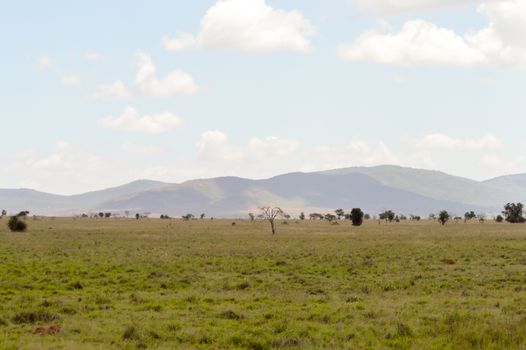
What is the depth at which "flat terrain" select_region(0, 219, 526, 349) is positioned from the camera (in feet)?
61.8

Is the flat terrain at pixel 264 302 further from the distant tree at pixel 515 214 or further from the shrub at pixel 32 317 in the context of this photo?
the distant tree at pixel 515 214

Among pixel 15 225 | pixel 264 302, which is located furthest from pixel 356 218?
pixel 264 302

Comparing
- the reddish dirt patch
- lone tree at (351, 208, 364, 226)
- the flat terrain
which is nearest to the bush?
the flat terrain

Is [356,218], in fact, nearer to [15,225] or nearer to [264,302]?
[15,225]

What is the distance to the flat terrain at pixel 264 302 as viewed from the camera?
61.8ft

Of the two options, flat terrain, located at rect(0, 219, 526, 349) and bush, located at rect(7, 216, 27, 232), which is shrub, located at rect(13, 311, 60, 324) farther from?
bush, located at rect(7, 216, 27, 232)

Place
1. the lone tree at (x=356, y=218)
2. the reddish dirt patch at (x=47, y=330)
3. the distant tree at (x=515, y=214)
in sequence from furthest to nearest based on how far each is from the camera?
the distant tree at (x=515, y=214)
the lone tree at (x=356, y=218)
the reddish dirt patch at (x=47, y=330)

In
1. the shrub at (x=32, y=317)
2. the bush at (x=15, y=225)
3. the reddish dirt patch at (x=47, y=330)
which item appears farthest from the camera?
the bush at (x=15, y=225)

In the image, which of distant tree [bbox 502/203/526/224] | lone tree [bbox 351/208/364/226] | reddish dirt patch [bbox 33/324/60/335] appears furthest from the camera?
distant tree [bbox 502/203/526/224]

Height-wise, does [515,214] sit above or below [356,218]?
above

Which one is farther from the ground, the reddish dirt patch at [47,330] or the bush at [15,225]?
the bush at [15,225]

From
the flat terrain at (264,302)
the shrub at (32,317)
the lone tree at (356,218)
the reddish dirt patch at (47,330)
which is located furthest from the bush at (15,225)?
the reddish dirt patch at (47,330)

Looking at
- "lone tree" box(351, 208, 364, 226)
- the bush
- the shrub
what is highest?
"lone tree" box(351, 208, 364, 226)

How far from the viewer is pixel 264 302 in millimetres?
26234
